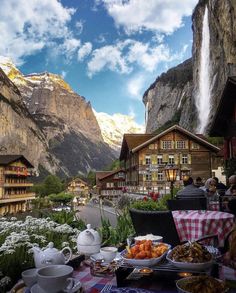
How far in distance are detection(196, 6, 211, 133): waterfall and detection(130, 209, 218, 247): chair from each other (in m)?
63.8

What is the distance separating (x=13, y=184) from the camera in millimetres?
63344

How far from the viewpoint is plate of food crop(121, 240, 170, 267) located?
336 cm

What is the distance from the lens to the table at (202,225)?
611 centimetres

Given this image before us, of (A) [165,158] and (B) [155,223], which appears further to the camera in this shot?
(A) [165,158]

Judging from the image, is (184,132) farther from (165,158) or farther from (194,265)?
(194,265)

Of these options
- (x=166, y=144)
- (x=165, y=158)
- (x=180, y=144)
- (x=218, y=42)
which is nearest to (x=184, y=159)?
(x=180, y=144)

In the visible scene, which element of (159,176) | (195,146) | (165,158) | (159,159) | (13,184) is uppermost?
(195,146)

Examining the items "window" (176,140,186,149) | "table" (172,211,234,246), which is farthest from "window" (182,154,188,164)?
"table" (172,211,234,246)

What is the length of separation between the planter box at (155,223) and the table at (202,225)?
69cm

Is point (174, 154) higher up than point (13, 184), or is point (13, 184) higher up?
point (174, 154)

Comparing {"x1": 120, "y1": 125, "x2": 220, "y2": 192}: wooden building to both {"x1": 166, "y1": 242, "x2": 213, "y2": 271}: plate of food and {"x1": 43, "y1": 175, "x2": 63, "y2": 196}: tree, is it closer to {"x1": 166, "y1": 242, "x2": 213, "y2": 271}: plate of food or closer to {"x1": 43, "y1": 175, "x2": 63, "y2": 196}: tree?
{"x1": 166, "y1": 242, "x2": 213, "y2": 271}: plate of food

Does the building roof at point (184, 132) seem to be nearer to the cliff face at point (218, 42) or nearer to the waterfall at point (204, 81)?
the cliff face at point (218, 42)

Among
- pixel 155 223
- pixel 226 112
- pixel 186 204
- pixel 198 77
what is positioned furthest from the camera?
pixel 198 77

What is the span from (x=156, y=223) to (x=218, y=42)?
6177cm
